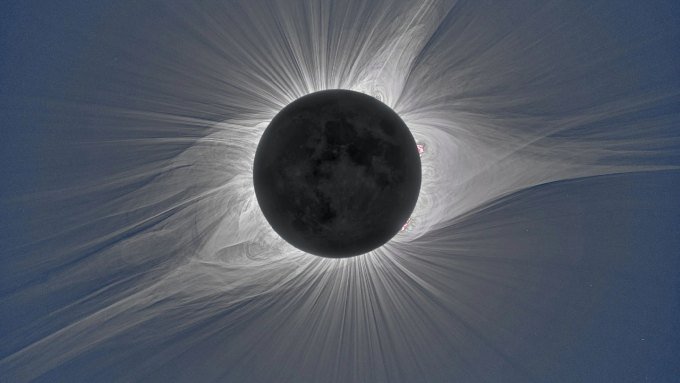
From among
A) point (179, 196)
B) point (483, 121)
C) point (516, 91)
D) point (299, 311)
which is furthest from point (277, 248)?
point (516, 91)

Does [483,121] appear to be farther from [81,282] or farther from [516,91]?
[81,282]

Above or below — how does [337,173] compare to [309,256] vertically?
above

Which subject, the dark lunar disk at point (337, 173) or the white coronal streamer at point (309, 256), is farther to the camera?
the white coronal streamer at point (309, 256)

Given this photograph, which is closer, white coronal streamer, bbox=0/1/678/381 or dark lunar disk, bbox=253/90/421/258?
dark lunar disk, bbox=253/90/421/258

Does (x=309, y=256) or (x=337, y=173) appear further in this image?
(x=309, y=256)
